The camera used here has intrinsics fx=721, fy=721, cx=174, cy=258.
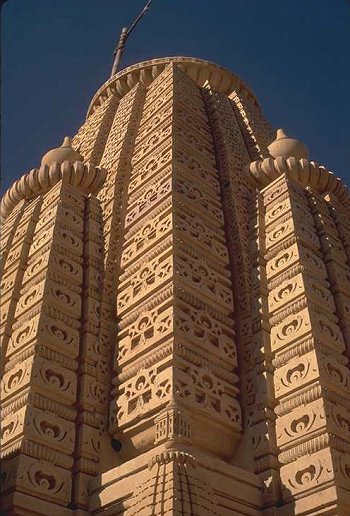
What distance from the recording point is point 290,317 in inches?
335

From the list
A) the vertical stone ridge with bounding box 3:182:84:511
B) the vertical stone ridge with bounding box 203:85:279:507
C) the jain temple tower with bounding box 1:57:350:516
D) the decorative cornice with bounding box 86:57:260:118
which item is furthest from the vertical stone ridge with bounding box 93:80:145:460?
the vertical stone ridge with bounding box 203:85:279:507

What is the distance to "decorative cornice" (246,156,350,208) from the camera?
1152 cm

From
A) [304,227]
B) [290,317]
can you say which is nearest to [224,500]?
[290,317]

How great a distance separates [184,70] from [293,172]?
7.13 m

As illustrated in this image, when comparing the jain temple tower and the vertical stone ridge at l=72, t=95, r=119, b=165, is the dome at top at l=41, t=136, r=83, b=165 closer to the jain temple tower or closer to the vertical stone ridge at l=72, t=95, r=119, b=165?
the jain temple tower

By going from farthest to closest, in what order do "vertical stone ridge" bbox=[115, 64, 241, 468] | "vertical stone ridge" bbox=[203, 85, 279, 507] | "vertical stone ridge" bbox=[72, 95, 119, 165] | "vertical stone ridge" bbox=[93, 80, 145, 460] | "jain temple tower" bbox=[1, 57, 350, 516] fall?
"vertical stone ridge" bbox=[72, 95, 119, 165] → "vertical stone ridge" bbox=[93, 80, 145, 460] → "vertical stone ridge" bbox=[115, 64, 241, 468] → "vertical stone ridge" bbox=[203, 85, 279, 507] → "jain temple tower" bbox=[1, 57, 350, 516]

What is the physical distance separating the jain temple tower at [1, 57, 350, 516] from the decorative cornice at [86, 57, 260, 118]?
529cm

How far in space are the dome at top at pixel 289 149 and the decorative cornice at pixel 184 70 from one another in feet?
18.9

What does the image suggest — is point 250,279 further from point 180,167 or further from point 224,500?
point 224,500

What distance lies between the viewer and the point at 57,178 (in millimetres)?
11961

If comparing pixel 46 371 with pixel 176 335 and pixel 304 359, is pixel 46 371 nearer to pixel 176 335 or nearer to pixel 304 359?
pixel 176 335

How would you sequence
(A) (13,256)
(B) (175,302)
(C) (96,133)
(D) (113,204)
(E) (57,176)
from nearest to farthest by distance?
(B) (175,302) < (A) (13,256) < (D) (113,204) < (E) (57,176) < (C) (96,133)

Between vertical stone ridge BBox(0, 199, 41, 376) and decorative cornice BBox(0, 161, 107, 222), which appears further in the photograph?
decorative cornice BBox(0, 161, 107, 222)

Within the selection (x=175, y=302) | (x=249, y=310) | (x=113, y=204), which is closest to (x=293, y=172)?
(x=113, y=204)
